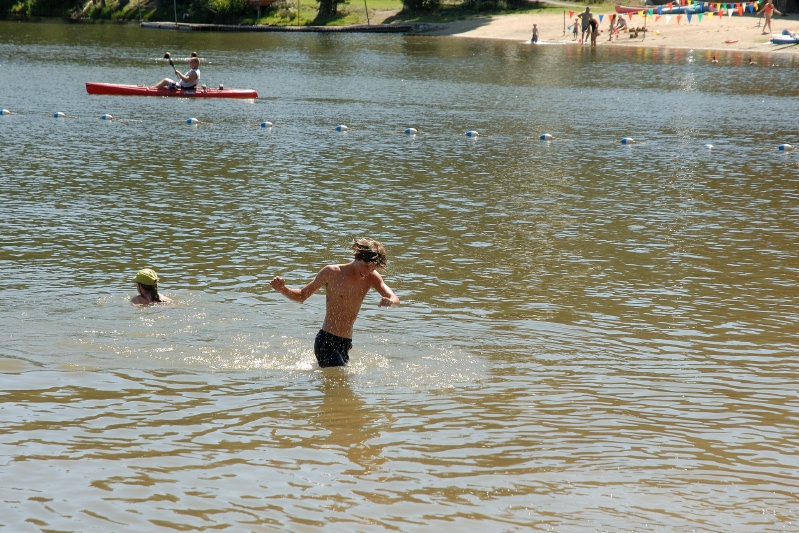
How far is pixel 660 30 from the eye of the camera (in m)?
62.5

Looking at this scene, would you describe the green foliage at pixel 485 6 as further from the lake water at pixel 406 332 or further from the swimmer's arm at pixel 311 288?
the swimmer's arm at pixel 311 288

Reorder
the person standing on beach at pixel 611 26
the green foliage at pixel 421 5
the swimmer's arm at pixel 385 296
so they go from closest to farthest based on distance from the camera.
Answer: the swimmer's arm at pixel 385 296 < the person standing on beach at pixel 611 26 < the green foliage at pixel 421 5

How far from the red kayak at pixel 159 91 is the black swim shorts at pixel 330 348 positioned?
25386 mm

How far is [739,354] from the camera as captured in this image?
10.3 metres

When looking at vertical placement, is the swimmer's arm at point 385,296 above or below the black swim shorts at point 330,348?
above

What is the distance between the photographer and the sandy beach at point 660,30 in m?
57.1

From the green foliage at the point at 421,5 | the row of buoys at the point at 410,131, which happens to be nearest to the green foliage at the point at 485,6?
the green foliage at the point at 421,5

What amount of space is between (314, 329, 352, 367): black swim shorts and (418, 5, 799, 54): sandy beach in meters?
49.8

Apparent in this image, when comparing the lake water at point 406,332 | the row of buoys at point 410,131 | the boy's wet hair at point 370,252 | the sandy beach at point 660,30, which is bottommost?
the lake water at point 406,332

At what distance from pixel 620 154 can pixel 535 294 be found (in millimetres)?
12517

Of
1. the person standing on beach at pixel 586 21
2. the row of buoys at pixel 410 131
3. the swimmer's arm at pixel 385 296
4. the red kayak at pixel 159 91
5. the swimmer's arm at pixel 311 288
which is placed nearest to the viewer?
the swimmer's arm at pixel 385 296

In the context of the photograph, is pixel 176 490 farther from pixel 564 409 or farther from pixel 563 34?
pixel 563 34

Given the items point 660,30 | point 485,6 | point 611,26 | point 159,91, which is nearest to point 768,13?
point 660,30

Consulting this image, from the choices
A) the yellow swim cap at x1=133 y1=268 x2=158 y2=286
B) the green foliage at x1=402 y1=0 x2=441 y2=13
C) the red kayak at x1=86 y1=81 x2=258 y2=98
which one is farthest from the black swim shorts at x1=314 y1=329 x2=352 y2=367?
the green foliage at x1=402 y1=0 x2=441 y2=13
